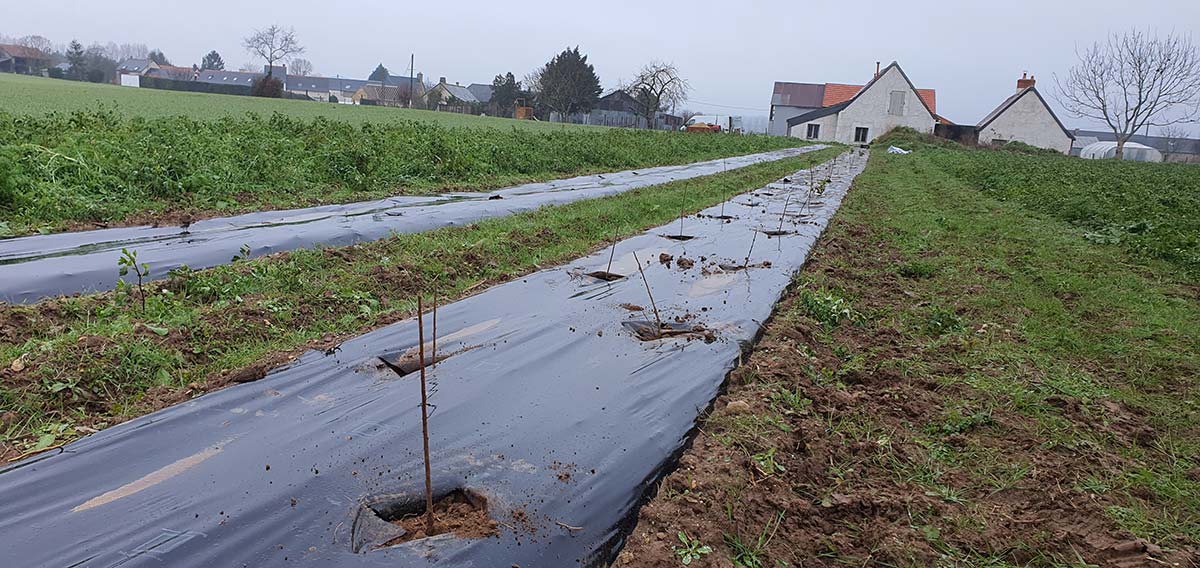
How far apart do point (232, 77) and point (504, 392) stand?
343 feet

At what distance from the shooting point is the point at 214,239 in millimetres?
6266

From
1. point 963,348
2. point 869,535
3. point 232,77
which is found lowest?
point 869,535

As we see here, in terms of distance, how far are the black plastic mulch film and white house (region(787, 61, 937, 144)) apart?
52.0 metres

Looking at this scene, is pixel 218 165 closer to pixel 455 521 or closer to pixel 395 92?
pixel 455 521

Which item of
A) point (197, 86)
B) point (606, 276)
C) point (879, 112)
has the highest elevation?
point (879, 112)

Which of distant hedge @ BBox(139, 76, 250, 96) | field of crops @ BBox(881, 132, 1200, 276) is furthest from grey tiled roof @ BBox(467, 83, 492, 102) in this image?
field of crops @ BBox(881, 132, 1200, 276)

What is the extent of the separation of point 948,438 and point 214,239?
6230mm

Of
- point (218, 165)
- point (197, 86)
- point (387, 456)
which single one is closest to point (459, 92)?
point (197, 86)

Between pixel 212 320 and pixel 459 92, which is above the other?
pixel 459 92

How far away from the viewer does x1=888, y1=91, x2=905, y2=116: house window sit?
164 ft

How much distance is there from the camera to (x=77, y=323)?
13.6ft

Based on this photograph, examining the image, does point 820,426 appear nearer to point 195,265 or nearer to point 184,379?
point 184,379

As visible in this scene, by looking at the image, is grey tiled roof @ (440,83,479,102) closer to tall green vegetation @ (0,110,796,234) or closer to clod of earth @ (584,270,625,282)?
tall green vegetation @ (0,110,796,234)

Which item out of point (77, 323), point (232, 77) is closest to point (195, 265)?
point (77, 323)
